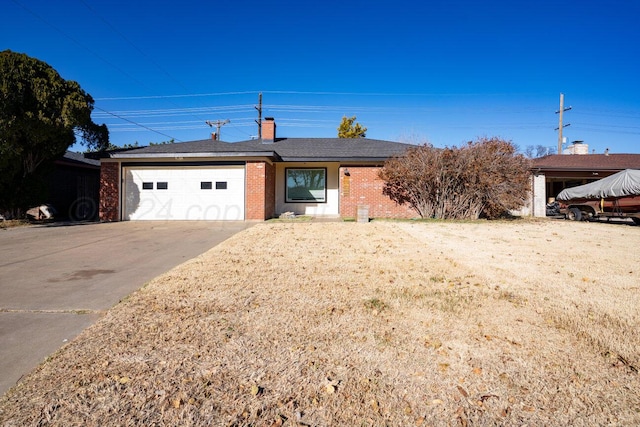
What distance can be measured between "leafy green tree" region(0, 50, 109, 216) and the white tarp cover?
20718 millimetres

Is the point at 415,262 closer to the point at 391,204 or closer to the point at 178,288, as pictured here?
the point at 178,288

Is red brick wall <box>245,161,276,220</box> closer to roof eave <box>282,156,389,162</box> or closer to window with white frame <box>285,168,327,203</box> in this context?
roof eave <box>282,156,389,162</box>

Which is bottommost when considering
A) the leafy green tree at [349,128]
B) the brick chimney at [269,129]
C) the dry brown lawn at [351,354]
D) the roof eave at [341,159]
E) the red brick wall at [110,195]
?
the dry brown lawn at [351,354]

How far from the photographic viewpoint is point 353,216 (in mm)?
14688

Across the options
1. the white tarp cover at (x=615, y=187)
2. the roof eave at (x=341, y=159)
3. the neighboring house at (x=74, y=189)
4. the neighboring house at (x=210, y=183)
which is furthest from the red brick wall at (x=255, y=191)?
the white tarp cover at (x=615, y=187)

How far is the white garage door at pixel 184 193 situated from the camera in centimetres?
1348

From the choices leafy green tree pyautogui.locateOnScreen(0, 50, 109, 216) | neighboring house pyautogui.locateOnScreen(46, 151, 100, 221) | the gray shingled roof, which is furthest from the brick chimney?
neighboring house pyautogui.locateOnScreen(46, 151, 100, 221)

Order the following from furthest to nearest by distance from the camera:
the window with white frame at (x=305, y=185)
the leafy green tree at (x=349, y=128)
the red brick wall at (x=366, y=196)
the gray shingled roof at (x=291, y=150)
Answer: the leafy green tree at (x=349, y=128)
the window with white frame at (x=305, y=185)
the red brick wall at (x=366, y=196)
the gray shingled roof at (x=291, y=150)

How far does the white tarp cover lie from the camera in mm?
12457

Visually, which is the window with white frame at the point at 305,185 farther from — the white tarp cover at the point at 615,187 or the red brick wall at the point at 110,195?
the white tarp cover at the point at 615,187

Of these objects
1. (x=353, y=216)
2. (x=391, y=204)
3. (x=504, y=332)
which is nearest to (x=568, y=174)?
(x=391, y=204)

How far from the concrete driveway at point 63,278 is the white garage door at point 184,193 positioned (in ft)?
13.8

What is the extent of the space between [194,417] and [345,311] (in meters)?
1.83

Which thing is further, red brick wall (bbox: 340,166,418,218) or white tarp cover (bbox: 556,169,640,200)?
red brick wall (bbox: 340,166,418,218)
